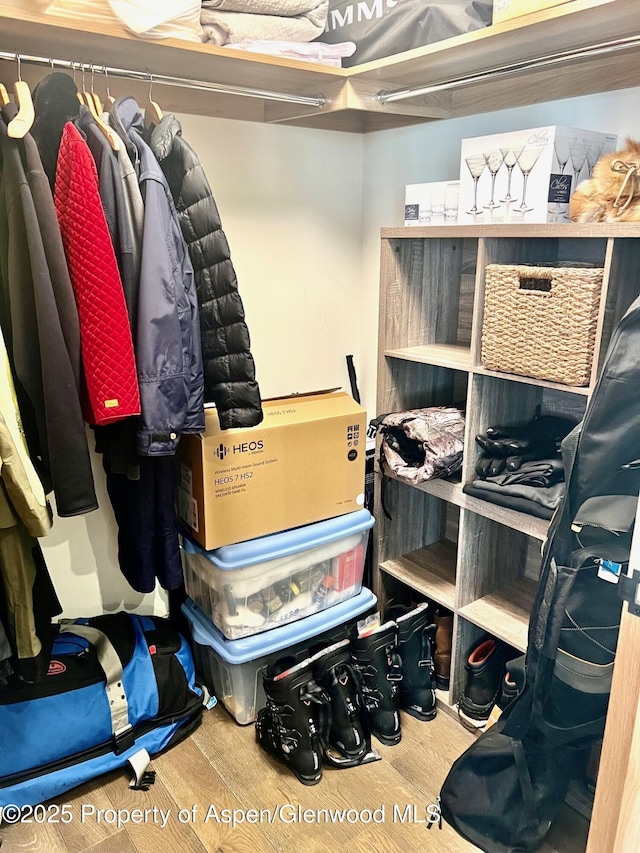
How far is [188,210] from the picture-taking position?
5.41 feet

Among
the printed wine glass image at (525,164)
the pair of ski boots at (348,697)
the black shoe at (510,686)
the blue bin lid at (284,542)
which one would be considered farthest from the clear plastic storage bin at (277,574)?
the printed wine glass image at (525,164)

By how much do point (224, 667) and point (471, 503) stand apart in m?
0.92

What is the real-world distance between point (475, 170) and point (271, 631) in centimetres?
144

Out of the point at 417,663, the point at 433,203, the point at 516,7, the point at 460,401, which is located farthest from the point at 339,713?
the point at 516,7

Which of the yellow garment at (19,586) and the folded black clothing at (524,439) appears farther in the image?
the folded black clothing at (524,439)

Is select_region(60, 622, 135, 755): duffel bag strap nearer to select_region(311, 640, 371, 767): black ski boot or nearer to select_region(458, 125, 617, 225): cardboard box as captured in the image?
select_region(311, 640, 371, 767): black ski boot

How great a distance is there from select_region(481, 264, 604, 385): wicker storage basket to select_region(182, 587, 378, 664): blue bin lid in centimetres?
90

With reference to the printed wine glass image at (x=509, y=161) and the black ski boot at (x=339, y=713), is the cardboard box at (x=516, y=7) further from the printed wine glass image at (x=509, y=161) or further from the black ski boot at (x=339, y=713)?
the black ski boot at (x=339, y=713)

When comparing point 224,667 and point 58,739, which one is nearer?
point 58,739

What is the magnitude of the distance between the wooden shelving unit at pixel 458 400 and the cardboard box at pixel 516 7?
1.48 feet

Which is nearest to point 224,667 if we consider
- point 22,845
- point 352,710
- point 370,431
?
point 352,710

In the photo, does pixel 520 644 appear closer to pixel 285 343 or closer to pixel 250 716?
pixel 250 716

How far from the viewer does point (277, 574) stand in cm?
203

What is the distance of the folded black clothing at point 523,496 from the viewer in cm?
171
